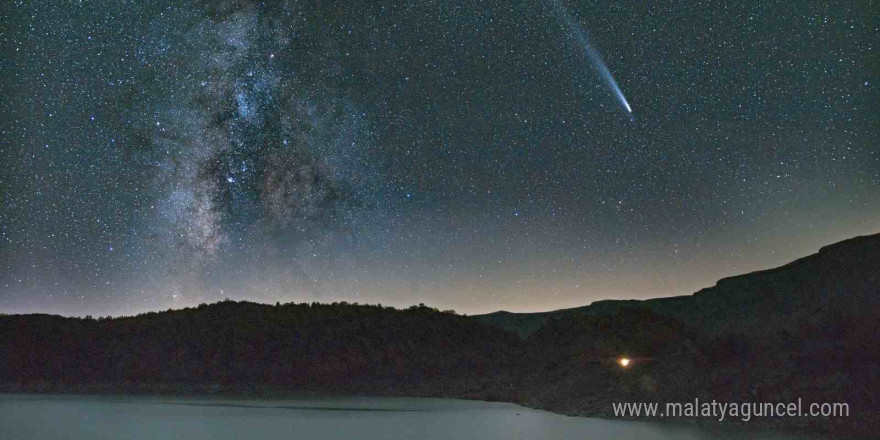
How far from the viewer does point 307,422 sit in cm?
1769

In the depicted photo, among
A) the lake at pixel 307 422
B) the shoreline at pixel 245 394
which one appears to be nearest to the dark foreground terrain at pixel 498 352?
the shoreline at pixel 245 394

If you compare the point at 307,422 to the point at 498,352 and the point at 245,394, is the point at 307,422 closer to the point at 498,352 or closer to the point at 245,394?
the point at 245,394

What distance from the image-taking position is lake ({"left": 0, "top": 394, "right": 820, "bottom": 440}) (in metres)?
14.6

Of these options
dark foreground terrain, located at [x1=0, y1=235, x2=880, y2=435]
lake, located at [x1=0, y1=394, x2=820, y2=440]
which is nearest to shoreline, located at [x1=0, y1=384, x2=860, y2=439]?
dark foreground terrain, located at [x1=0, y1=235, x2=880, y2=435]

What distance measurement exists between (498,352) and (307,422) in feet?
90.4

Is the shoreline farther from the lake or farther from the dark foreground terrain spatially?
the lake

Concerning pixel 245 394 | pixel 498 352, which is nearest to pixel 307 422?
pixel 245 394

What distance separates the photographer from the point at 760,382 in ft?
56.2

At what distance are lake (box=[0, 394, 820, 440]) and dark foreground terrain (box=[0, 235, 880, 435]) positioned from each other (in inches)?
88.9

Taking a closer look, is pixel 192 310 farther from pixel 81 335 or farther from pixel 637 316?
pixel 637 316

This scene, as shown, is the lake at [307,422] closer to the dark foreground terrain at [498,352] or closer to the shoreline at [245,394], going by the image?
the shoreline at [245,394]

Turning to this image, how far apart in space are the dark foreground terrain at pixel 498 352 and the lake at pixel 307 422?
7.41 ft

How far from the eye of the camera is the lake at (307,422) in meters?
14.6

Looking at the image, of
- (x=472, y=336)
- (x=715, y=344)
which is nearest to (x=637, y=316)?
(x=472, y=336)
